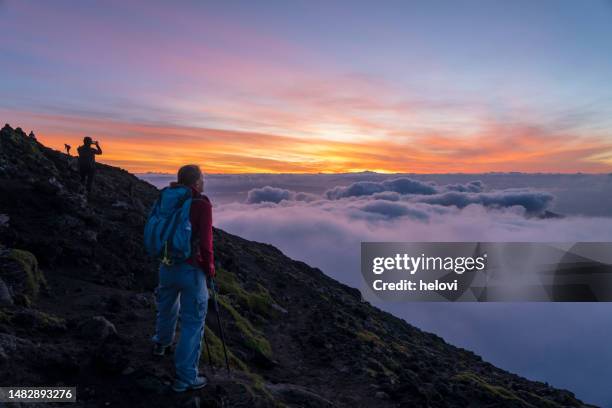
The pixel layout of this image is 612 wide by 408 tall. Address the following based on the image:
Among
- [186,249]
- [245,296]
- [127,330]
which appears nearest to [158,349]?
[127,330]

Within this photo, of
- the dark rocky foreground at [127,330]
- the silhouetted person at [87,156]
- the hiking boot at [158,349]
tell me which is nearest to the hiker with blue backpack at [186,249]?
the dark rocky foreground at [127,330]

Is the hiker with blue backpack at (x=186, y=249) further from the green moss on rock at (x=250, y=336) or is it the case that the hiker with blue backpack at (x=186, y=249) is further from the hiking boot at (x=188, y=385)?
the green moss on rock at (x=250, y=336)

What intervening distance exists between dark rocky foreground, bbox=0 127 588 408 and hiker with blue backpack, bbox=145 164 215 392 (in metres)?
0.63

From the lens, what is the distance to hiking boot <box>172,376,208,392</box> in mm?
6531

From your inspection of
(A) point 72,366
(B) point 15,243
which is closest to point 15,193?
(B) point 15,243

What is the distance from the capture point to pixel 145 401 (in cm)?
627

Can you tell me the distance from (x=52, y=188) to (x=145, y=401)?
1264 cm

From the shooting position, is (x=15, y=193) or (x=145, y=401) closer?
(x=145, y=401)

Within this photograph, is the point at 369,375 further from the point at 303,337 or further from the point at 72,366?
the point at 72,366

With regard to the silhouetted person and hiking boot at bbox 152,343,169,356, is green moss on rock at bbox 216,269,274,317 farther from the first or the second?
hiking boot at bbox 152,343,169,356

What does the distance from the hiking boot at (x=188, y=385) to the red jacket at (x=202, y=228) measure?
1812 mm

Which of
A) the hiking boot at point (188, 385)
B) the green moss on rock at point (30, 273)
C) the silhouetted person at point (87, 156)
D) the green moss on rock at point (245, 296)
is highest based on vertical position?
the silhouetted person at point (87, 156)

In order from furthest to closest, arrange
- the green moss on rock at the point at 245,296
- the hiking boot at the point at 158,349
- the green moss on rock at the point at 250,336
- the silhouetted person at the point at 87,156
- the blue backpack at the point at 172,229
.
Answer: the silhouetted person at the point at 87,156, the green moss on rock at the point at 245,296, the green moss on rock at the point at 250,336, the hiking boot at the point at 158,349, the blue backpack at the point at 172,229

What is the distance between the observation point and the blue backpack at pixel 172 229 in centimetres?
633
